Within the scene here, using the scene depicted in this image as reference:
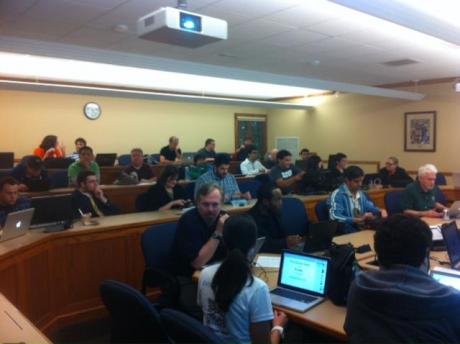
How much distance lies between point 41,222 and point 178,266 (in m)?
1.35

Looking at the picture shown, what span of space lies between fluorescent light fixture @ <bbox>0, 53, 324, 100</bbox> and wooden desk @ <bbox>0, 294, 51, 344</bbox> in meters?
4.72

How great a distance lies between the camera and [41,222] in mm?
3342

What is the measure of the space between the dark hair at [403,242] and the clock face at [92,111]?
8999mm

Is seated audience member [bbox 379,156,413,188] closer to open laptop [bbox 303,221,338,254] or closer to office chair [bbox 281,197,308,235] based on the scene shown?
office chair [bbox 281,197,308,235]

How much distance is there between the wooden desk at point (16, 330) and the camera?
151 cm

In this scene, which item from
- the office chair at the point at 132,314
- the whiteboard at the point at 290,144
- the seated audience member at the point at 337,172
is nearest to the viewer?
the office chair at the point at 132,314

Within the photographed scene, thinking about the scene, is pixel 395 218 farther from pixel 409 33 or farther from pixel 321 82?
pixel 321 82

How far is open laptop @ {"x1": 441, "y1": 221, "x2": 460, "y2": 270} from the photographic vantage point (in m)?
2.51

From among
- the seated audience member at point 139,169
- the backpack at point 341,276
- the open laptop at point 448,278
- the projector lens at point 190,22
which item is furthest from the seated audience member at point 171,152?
the open laptop at point 448,278

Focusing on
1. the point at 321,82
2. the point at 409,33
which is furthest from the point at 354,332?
the point at 321,82

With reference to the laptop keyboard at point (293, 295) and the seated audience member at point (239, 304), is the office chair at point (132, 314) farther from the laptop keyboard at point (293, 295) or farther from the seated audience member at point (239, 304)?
the laptop keyboard at point (293, 295)

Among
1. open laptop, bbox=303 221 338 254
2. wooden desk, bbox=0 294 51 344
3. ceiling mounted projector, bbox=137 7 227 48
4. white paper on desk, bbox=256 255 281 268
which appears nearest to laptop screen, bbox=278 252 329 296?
white paper on desk, bbox=256 255 281 268

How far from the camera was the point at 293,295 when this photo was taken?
2141 millimetres

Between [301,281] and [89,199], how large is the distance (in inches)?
102
